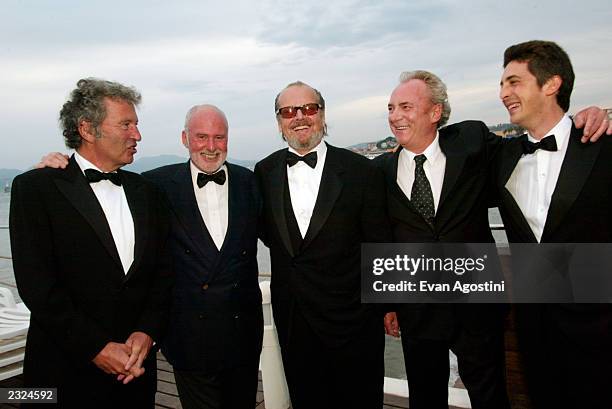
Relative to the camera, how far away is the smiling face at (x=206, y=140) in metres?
2.54

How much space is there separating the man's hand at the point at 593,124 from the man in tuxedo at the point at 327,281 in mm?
1115

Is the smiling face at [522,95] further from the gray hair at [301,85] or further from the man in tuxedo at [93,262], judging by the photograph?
the man in tuxedo at [93,262]

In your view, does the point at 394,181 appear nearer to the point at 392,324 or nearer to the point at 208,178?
the point at 392,324

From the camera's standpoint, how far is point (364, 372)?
101 inches

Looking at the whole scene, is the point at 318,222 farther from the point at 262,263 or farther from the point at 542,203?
the point at 262,263

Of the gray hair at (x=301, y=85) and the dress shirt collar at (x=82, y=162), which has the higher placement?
the gray hair at (x=301, y=85)

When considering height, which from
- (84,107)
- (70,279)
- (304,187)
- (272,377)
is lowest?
(272,377)

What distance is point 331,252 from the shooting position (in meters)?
2.52

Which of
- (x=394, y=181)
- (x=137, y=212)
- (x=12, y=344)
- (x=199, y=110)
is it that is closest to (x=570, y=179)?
(x=394, y=181)

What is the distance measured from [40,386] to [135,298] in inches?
22.2

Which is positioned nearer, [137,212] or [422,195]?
[137,212]

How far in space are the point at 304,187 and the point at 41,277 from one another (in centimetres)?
150

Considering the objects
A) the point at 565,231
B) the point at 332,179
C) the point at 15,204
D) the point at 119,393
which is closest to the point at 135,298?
the point at 119,393

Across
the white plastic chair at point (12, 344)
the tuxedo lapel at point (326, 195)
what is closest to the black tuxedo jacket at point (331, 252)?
the tuxedo lapel at point (326, 195)
